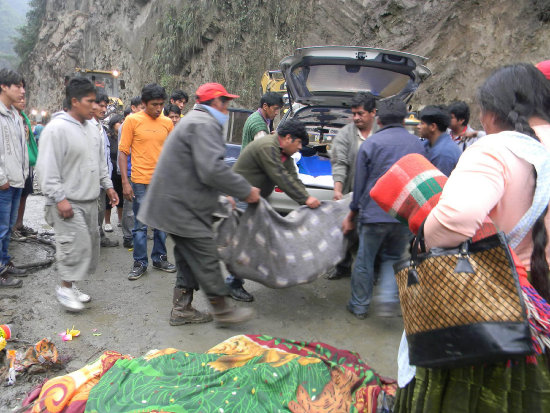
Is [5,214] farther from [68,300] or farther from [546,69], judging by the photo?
[546,69]

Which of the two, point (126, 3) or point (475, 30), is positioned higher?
point (126, 3)

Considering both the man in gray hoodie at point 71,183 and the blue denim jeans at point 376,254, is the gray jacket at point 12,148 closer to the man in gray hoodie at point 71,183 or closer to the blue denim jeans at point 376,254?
the man in gray hoodie at point 71,183

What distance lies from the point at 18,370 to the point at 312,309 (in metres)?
2.44

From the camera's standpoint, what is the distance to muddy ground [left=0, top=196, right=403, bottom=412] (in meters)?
3.16

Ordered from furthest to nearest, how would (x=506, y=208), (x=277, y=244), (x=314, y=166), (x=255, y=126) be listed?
1. (x=314, y=166)
2. (x=255, y=126)
3. (x=277, y=244)
4. (x=506, y=208)

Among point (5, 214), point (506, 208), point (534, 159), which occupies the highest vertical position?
point (534, 159)

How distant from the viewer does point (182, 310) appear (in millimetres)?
3561

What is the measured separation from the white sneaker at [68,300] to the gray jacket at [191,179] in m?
1.25

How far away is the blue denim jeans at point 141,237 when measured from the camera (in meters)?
4.46

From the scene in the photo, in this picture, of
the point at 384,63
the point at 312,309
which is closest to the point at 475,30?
the point at 384,63

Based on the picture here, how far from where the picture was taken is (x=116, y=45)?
28.2 metres

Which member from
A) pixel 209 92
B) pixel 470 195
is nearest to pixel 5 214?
pixel 209 92

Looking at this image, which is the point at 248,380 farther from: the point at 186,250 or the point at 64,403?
the point at 186,250

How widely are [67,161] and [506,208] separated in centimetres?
331
